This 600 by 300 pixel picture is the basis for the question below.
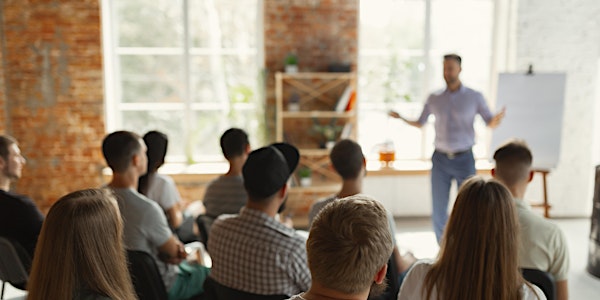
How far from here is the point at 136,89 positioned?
6.71 metres

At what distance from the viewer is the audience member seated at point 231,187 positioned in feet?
12.3

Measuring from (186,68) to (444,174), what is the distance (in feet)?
10.4

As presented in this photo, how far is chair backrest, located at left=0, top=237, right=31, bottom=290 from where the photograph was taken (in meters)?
3.00

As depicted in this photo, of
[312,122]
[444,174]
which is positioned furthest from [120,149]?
[312,122]

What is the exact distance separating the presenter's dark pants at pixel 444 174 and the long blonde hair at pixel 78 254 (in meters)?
3.97

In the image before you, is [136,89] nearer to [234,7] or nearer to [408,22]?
[234,7]

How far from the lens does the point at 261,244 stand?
2537mm

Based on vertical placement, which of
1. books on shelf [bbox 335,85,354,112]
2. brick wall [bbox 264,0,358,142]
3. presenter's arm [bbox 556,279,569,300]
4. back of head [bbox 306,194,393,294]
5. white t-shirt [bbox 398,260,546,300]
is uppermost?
brick wall [bbox 264,0,358,142]

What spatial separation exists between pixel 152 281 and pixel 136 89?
4422 mm

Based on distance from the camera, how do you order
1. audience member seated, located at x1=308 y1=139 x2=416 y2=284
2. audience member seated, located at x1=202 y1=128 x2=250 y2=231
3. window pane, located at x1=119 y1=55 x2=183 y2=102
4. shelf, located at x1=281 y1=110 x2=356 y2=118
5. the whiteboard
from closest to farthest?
audience member seated, located at x1=308 y1=139 x2=416 y2=284
audience member seated, located at x1=202 y1=128 x2=250 y2=231
the whiteboard
shelf, located at x1=281 y1=110 x2=356 y2=118
window pane, located at x1=119 y1=55 x2=183 y2=102

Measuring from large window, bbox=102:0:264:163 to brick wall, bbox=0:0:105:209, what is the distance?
1.06 ft

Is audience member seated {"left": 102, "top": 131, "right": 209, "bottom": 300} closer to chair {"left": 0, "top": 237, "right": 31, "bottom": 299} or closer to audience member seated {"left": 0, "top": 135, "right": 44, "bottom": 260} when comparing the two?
audience member seated {"left": 0, "top": 135, "right": 44, "bottom": 260}

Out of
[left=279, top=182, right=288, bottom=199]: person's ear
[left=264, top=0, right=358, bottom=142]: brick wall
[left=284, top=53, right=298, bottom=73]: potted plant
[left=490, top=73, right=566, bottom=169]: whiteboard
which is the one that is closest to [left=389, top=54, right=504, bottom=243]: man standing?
[left=490, top=73, right=566, bottom=169]: whiteboard

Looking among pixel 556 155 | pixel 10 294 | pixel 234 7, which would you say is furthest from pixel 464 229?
pixel 234 7
